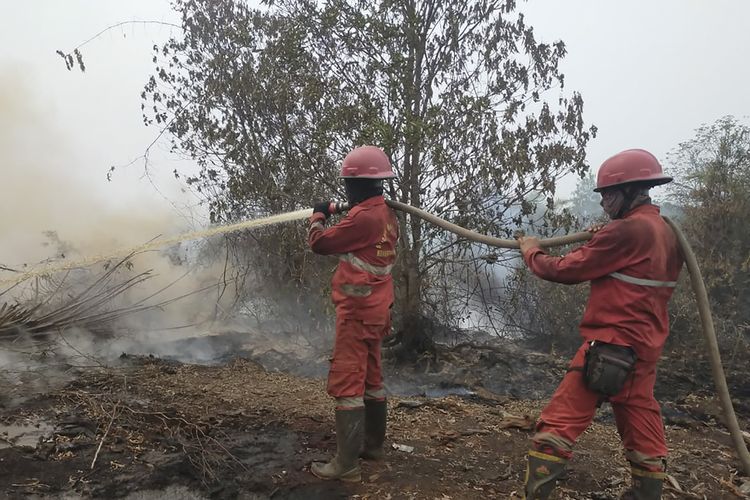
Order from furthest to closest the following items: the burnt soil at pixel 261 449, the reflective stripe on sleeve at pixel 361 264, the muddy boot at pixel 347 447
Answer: the reflective stripe on sleeve at pixel 361 264
the muddy boot at pixel 347 447
the burnt soil at pixel 261 449

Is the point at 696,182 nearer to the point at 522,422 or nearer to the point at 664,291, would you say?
the point at 522,422

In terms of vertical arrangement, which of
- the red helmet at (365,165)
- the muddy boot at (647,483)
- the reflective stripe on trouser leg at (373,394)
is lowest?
the muddy boot at (647,483)

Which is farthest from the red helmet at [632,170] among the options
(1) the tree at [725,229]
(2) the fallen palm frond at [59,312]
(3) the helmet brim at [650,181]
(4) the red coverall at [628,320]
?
(1) the tree at [725,229]

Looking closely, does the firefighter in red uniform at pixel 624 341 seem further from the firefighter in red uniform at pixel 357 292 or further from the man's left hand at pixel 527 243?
the firefighter in red uniform at pixel 357 292

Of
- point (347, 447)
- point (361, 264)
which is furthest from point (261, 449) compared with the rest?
point (361, 264)

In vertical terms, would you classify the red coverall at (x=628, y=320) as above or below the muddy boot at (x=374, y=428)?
above

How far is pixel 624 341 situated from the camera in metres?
2.88

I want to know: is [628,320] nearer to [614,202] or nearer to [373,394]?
[614,202]

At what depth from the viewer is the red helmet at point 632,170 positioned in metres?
3.02

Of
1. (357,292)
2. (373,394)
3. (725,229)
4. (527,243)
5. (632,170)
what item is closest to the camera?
(632,170)

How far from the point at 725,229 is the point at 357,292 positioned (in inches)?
391

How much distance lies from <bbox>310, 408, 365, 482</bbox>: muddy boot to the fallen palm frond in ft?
11.0

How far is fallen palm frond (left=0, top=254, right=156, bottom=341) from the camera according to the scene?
16.9 ft

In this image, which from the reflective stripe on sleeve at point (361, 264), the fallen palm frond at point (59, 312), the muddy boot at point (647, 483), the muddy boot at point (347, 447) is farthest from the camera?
the fallen palm frond at point (59, 312)
